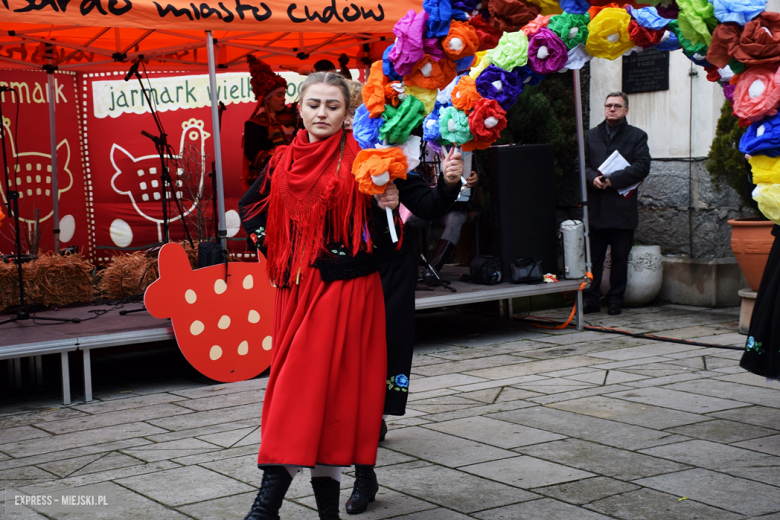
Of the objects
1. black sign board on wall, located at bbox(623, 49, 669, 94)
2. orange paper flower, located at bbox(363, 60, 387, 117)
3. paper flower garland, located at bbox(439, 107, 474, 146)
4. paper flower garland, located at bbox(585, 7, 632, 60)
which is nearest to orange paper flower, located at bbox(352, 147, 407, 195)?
orange paper flower, located at bbox(363, 60, 387, 117)

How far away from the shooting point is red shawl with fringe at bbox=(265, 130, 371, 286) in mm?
3203

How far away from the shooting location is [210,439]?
4.57 m

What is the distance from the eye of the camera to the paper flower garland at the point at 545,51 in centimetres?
355

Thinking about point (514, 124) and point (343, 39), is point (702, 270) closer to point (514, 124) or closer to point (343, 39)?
point (514, 124)

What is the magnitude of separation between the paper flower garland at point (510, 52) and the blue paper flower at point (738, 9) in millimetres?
745

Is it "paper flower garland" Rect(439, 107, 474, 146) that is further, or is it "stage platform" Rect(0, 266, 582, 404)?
"stage platform" Rect(0, 266, 582, 404)

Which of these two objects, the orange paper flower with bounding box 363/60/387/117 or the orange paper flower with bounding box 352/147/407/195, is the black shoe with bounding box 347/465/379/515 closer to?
the orange paper flower with bounding box 352/147/407/195

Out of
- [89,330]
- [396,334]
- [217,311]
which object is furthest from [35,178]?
[396,334]

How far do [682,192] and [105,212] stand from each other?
19.9 ft

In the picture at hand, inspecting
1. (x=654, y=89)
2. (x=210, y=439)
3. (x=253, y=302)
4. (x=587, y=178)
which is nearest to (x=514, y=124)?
(x=587, y=178)

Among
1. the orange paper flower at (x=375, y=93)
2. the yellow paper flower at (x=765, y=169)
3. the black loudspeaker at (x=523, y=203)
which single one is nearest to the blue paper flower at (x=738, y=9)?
the yellow paper flower at (x=765, y=169)

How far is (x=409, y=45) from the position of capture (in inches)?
128

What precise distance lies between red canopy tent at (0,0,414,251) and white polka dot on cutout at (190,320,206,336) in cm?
70

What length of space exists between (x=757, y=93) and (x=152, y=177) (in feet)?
24.5
